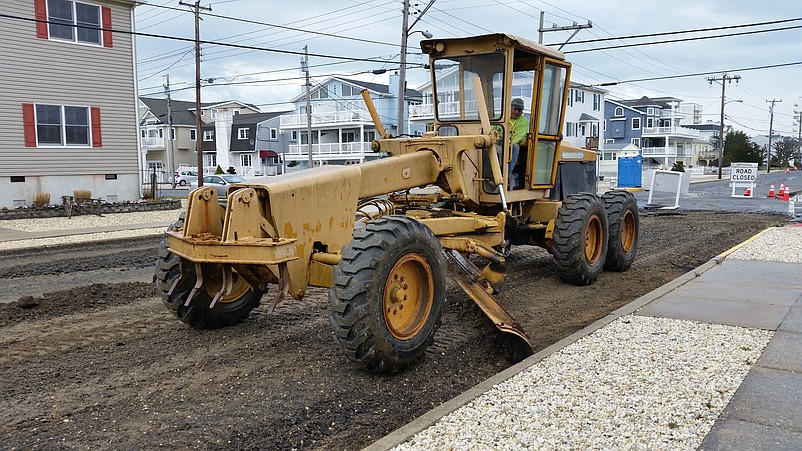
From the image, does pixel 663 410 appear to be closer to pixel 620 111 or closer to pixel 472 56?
pixel 472 56

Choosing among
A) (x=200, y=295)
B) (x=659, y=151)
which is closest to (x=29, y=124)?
(x=200, y=295)

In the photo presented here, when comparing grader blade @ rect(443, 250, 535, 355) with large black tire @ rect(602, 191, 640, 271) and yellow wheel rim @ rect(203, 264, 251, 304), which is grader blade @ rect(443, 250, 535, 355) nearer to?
yellow wheel rim @ rect(203, 264, 251, 304)

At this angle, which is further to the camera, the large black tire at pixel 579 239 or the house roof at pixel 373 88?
the house roof at pixel 373 88

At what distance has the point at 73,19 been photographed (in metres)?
20.3

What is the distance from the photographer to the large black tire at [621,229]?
9.88 m

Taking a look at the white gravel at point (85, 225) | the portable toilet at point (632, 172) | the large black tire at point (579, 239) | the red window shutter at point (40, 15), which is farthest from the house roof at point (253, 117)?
the large black tire at point (579, 239)

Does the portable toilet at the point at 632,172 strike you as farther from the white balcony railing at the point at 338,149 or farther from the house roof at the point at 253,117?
the house roof at the point at 253,117

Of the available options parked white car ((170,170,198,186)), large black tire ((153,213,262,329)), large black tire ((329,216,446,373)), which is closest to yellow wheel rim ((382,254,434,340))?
large black tire ((329,216,446,373))

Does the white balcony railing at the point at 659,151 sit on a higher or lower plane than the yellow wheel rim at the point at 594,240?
higher

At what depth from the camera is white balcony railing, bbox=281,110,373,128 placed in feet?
195

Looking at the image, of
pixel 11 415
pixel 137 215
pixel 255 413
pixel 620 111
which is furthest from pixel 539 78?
pixel 620 111

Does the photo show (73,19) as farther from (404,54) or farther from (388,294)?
(388,294)

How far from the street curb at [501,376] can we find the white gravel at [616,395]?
0.18 feet

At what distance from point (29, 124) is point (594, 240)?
17.5 metres
